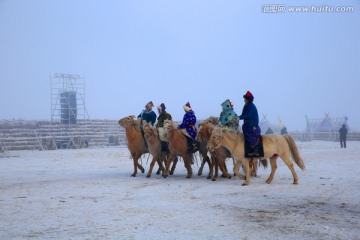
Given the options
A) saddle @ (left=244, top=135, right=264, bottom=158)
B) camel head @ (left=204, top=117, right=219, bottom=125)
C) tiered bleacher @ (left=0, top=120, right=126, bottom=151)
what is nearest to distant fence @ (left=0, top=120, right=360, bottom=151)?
tiered bleacher @ (left=0, top=120, right=126, bottom=151)

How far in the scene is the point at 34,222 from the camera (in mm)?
5883

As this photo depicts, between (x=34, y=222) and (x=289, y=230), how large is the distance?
3.77 meters

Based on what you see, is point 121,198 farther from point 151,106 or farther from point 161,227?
point 151,106

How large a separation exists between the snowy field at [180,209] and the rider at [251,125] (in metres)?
1.04

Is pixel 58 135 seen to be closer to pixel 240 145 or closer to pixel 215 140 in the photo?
pixel 215 140

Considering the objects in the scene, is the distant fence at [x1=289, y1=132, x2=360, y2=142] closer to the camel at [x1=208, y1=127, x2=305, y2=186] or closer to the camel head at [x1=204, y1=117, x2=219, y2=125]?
the camel head at [x1=204, y1=117, x2=219, y2=125]

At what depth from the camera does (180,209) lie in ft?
Answer: 22.2

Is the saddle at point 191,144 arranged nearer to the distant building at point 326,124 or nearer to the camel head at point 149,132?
the camel head at point 149,132

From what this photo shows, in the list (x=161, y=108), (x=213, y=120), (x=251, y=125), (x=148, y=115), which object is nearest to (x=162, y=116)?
(x=161, y=108)

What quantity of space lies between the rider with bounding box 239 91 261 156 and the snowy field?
3.42 feet

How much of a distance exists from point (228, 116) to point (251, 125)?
Result: 4.52 ft

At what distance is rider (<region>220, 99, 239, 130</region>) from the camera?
11.0 metres

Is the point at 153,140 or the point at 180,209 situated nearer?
the point at 180,209

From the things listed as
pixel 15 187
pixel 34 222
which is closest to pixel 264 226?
pixel 34 222
